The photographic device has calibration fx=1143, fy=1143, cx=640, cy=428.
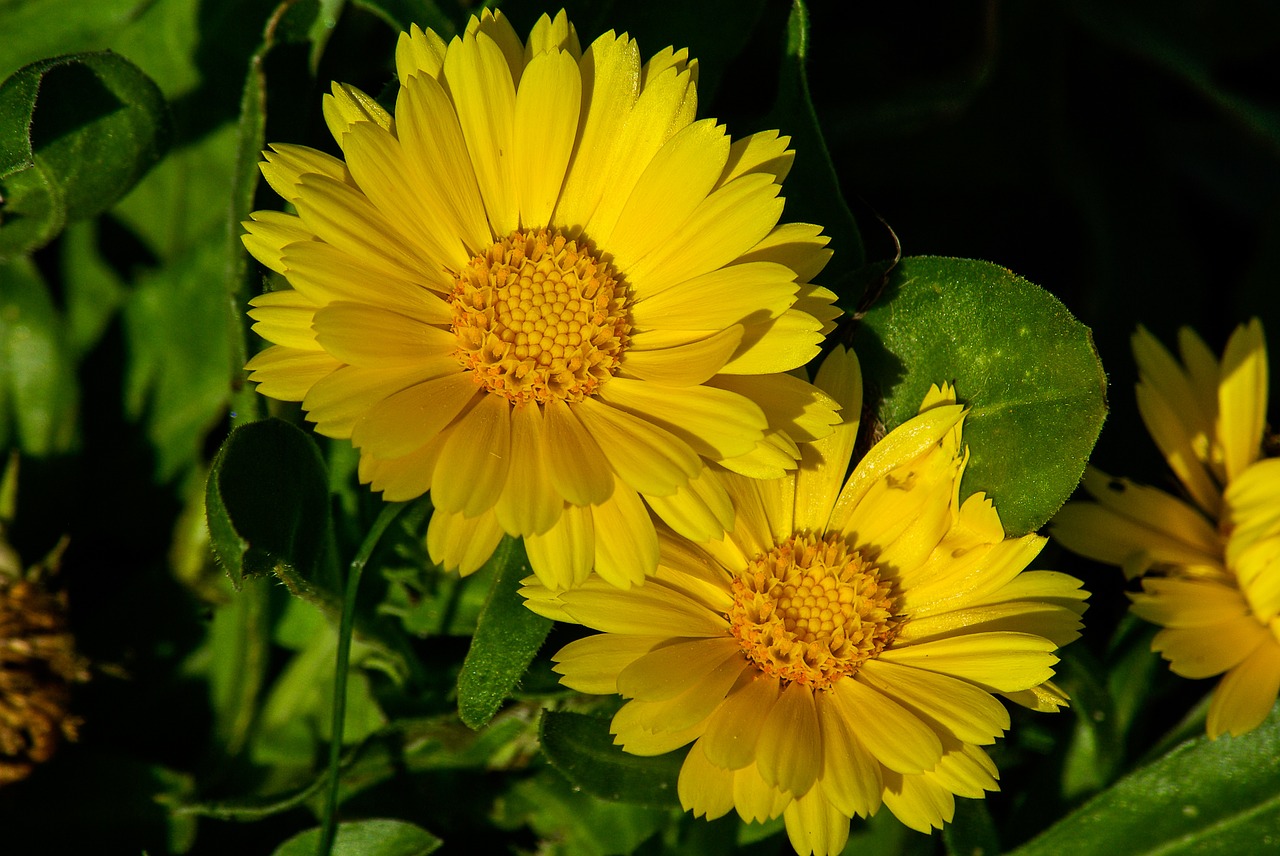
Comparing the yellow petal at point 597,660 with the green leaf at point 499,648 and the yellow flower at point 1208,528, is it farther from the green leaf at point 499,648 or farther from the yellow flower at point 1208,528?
the yellow flower at point 1208,528

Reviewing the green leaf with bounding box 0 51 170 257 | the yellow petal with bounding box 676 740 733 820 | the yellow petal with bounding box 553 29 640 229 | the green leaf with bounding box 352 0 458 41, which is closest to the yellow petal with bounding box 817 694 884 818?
the yellow petal with bounding box 676 740 733 820

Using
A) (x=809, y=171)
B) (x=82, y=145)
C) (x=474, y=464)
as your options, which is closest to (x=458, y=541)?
(x=474, y=464)


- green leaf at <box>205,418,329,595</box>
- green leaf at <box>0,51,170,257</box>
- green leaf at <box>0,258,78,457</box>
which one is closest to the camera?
green leaf at <box>205,418,329,595</box>

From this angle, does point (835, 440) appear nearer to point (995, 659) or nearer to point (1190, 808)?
point (995, 659)

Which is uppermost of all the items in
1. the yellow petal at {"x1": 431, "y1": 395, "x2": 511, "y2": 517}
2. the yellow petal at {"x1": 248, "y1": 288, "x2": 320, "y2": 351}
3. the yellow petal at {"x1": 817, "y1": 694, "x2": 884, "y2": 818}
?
the yellow petal at {"x1": 248, "y1": 288, "x2": 320, "y2": 351}

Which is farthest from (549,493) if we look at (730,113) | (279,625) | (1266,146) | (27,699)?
(1266,146)

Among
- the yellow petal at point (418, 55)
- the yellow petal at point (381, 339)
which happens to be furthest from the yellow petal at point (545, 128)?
the yellow petal at point (381, 339)

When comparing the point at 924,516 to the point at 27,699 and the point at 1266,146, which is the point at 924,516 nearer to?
the point at 27,699

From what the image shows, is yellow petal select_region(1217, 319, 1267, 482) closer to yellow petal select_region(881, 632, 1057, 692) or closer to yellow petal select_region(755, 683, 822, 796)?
yellow petal select_region(881, 632, 1057, 692)

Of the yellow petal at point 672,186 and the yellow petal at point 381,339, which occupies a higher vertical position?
the yellow petal at point 672,186
